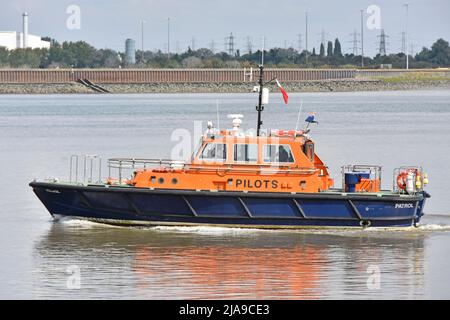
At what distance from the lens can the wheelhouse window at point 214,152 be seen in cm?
2509

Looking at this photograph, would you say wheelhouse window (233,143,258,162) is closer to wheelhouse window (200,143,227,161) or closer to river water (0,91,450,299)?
wheelhouse window (200,143,227,161)

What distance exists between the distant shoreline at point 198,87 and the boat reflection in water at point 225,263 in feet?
357

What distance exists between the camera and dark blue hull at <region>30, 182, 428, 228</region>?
24672 mm

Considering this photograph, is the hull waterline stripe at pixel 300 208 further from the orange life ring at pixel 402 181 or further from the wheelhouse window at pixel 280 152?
the orange life ring at pixel 402 181

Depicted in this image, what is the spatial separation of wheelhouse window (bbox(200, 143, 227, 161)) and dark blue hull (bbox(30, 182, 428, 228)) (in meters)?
0.85

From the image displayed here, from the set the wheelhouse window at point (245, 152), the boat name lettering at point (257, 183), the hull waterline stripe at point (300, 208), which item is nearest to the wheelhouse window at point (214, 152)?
the wheelhouse window at point (245, 152)

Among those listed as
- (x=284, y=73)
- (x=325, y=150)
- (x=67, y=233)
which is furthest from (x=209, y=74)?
(x=67, y=233)

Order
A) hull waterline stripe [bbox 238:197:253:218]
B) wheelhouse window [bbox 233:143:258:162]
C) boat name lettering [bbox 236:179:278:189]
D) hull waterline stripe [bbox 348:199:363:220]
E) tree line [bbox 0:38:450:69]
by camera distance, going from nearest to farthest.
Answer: hull waterline stripe [bbox 348:199:363:220]
hull waterline stripe [bbox 238:197:253:218]
boat name lettering [bbox 236:179:278:189]
wheelhouse window [bbox 233:143:258:162]
tree line [bbox 0:38:450:69]

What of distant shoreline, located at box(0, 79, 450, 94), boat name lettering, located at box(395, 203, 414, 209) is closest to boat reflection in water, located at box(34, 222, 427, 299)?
boat name lettering, located at box(395, 203, 414, 209)

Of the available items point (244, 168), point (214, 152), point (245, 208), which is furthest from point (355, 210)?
point (214, 152)
